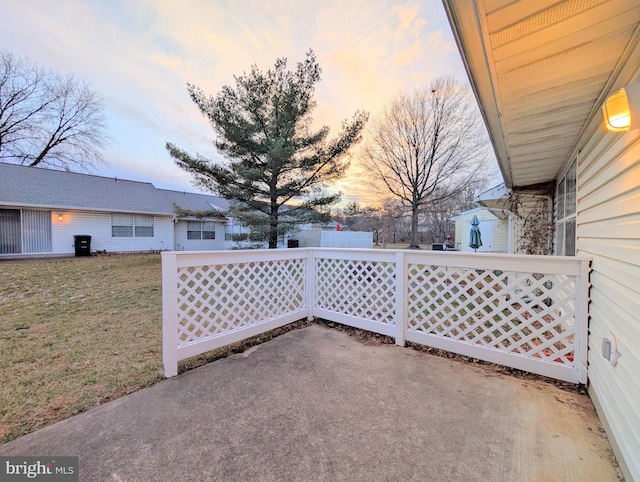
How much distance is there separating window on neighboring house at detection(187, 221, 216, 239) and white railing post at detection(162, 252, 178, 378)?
14.6 metres

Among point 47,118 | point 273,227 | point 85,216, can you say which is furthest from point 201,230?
point 47,118

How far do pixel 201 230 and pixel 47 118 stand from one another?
11920 millimetres

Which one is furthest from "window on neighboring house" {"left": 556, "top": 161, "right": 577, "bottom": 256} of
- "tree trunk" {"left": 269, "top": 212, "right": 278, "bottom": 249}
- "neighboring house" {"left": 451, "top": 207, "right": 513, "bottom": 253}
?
"tree trunk" {"left": 269, "top": 212, "right": 278, "bottom": 249}

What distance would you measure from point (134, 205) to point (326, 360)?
584 inches

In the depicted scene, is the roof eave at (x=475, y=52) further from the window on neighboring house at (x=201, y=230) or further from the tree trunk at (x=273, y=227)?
the window on neighboring house at (x=201, y=230)

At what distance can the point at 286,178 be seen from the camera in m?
9.43

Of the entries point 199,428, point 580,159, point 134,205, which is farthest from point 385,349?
point 134,205

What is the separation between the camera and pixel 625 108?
4.41 ft

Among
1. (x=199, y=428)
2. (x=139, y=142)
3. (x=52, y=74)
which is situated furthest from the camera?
(x=52, y=74)

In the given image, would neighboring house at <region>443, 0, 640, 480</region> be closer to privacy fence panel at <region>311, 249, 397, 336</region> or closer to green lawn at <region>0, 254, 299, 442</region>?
privacy fence panel at <region>311, 249, 397, 336</region>

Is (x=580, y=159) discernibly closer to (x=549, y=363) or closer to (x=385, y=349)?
(x=549, y=363)

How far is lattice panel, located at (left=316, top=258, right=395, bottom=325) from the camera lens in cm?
368

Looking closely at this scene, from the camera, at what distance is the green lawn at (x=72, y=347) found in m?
2.21

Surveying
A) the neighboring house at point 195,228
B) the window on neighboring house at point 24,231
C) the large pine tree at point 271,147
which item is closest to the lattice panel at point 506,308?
the large pine tree at point 271,147
